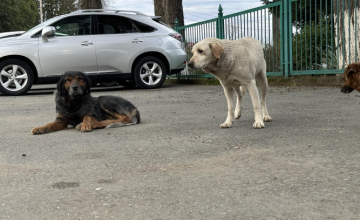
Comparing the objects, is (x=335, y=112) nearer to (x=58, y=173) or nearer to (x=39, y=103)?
(x=58, y=173)

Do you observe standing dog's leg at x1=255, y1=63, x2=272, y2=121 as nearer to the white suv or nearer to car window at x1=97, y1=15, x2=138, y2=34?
the white suv

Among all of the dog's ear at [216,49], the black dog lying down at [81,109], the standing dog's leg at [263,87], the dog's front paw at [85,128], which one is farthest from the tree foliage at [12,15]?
the dog's ear at [216,49]

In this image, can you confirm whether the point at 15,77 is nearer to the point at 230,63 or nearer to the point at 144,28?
the point at 144,28

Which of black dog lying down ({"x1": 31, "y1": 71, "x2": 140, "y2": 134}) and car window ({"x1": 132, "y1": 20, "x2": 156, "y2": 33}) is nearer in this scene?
black dog lying down ({"x1": 31, "y1": 71, "x2": 140, "y2": 134})

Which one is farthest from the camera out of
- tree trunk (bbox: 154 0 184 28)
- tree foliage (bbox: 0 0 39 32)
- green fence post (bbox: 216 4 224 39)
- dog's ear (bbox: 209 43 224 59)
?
tree foliage (bbox: 0 0 39 32)

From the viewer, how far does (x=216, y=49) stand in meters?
5.30

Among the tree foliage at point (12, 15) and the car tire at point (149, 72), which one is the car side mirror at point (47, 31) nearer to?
the car tire at point (149, 72)

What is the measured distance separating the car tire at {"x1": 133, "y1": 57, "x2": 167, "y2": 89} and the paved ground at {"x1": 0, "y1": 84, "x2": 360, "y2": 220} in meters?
6.13

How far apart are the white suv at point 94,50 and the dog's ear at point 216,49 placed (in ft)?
23.4

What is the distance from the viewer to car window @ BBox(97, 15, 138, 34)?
12.3 metres

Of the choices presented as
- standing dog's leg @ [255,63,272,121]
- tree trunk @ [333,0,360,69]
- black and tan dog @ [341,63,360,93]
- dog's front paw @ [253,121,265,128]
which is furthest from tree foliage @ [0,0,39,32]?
black and tan dog @ [341,63,360,93]

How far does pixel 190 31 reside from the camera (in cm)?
1524

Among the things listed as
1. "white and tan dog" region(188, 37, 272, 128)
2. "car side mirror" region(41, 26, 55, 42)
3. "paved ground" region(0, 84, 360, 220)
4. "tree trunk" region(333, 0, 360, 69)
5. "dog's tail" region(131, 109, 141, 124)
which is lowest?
"paved ground" region(0, 84, 360, 220)

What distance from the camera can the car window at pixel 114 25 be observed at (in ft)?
40.4
